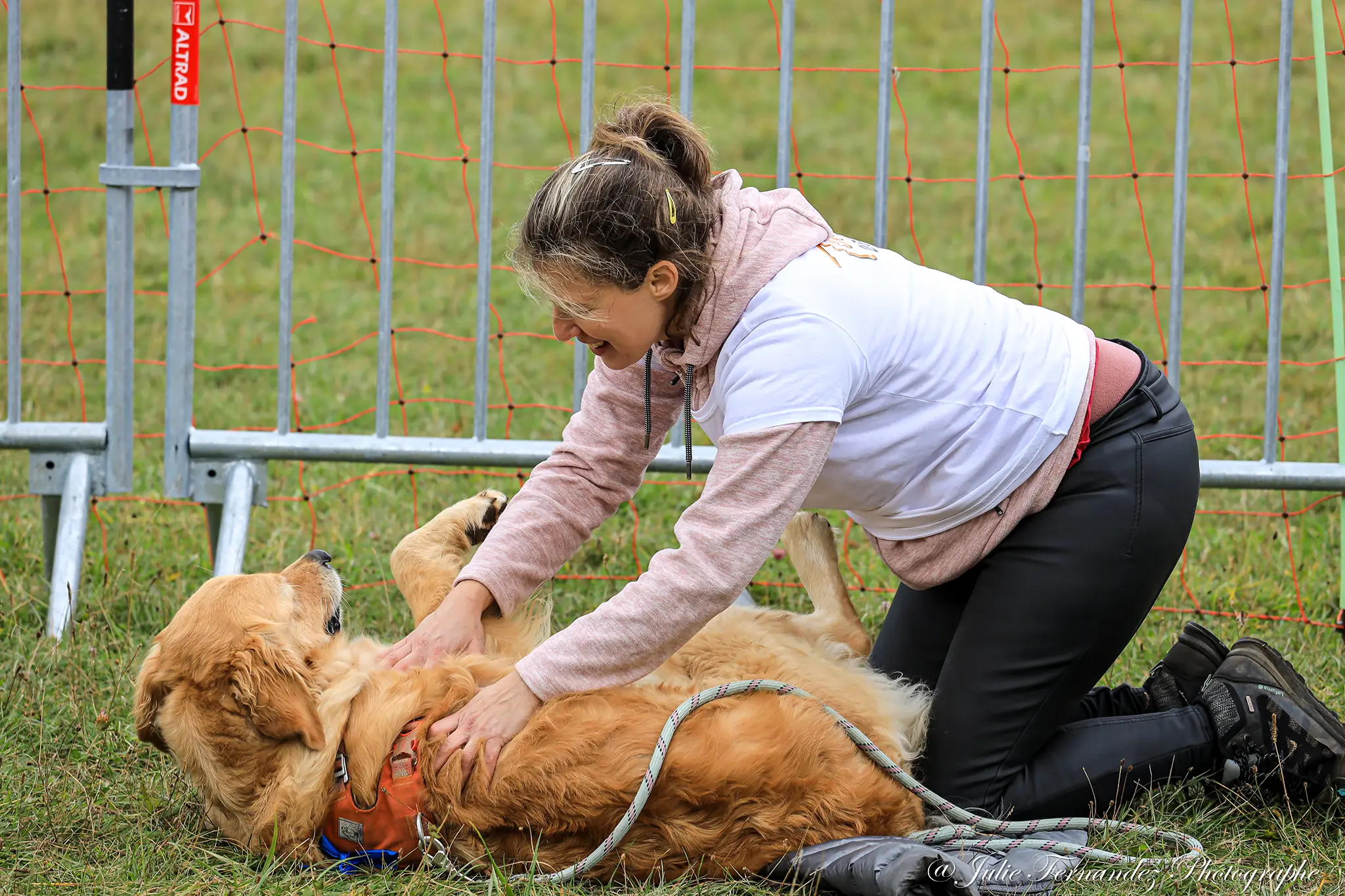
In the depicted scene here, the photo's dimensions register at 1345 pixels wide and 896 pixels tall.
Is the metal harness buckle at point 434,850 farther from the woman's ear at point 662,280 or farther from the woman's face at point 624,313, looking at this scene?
the woman's ear at point 662,280

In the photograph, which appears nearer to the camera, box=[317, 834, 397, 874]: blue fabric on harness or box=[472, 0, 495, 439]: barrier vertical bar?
box=[317, 834, 397, 874]: blue fabric on harness

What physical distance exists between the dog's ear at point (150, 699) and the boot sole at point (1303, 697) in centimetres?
252

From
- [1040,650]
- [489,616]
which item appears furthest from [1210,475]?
[489,616]

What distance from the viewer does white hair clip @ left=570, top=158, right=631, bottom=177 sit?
2527 millimetres

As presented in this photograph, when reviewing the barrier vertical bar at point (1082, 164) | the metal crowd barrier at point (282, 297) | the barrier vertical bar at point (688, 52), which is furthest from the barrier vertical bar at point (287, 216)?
the barrier vertical bar at point (1082, 164)

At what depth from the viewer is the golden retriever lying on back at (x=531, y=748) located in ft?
8.61

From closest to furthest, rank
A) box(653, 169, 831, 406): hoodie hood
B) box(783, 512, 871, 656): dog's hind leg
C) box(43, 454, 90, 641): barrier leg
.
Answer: box(653, 169, 831, 406): hoodie hood → box(783, 512, 871, 656): dog's hind leg → box(43, 454, 90, 641): barrier leg

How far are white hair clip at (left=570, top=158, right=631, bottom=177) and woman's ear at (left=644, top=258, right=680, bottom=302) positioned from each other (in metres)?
0.20

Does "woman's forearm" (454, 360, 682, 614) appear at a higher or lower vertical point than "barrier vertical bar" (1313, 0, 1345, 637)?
lower

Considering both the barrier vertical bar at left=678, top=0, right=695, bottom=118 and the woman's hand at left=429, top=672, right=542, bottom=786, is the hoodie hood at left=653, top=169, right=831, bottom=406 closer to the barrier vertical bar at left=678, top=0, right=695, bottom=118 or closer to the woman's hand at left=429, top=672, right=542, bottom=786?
the woman's hand at left=429, top=672, right=542, bottom=786

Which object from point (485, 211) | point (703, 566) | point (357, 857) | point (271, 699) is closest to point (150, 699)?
point (271, 699)

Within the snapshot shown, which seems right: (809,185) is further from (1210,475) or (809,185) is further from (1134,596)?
(1134,596)

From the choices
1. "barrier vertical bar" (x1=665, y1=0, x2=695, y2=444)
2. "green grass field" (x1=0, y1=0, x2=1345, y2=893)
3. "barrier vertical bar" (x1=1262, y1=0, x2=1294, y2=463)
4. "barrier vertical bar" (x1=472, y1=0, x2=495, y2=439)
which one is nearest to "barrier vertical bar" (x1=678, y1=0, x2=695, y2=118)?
"barrier vertical bar" (x1=665, y1=0, x2=695, y2=444)

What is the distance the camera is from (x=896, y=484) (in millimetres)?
2781
